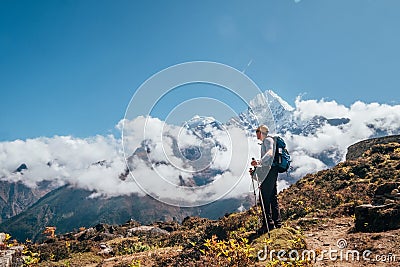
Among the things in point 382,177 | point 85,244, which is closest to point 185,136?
point 85,244

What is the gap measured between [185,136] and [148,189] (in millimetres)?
1983

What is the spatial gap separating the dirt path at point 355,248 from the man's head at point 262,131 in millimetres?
3127

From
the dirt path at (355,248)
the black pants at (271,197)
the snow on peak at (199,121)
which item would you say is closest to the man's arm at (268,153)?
the black pants at (271,197)

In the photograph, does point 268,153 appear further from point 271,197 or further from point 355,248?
point 355,248

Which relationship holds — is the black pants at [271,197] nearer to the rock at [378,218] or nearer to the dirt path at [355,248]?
the dirt path at [355,248]

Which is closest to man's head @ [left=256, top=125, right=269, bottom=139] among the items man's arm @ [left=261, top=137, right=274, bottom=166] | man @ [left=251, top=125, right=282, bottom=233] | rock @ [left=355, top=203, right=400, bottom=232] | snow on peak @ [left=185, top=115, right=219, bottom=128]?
man @ [left=251, top=125, right=282, bottom=233]

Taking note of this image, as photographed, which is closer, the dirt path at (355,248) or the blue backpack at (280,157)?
the dirt path at (355,248)

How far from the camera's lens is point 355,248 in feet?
25.8

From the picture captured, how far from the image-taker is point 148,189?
7.59 meters

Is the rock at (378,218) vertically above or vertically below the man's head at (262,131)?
below

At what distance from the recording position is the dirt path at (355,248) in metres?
7.00

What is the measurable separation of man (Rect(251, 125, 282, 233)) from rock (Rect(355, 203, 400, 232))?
7.27 feet

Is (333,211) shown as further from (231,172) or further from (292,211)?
(231,172)

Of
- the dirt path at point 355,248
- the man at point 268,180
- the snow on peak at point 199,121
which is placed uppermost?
the snow on peak at point 199,121
